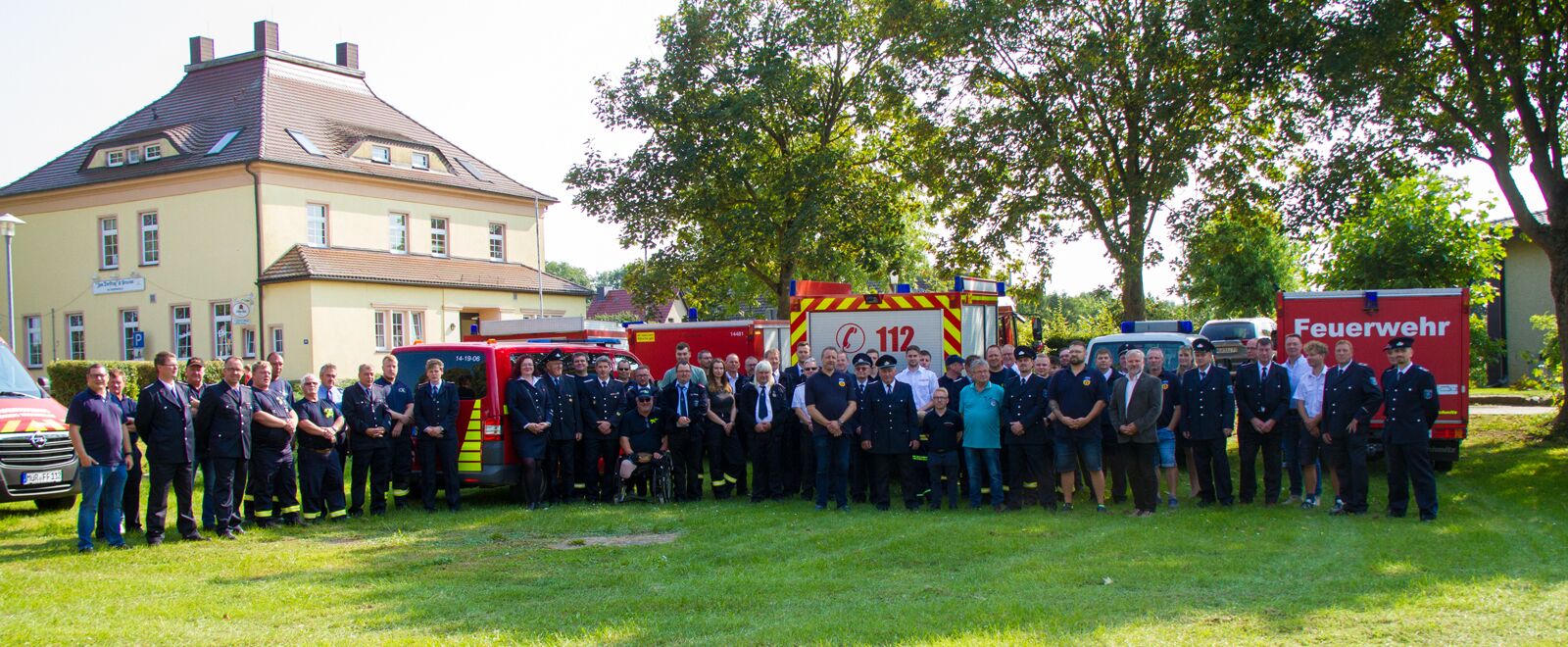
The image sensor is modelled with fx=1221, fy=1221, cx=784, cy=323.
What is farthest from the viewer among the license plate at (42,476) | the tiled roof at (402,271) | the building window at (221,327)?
the building window at (221,327)

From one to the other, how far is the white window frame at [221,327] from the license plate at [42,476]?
27590 millimetres

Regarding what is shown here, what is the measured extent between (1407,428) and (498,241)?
121ft

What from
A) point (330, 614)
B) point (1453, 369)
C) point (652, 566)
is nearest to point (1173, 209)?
point (1453, 369)

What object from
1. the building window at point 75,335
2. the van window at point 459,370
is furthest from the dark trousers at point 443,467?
the building window at point 75,335

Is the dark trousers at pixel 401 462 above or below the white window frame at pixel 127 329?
below

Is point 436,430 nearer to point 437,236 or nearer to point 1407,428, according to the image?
point 1407,428

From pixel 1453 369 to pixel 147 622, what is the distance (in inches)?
549

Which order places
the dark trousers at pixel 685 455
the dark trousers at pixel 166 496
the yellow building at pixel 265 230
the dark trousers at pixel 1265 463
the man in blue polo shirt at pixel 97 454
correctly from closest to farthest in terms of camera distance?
the man in blue polo shirt at pixel 97 454 < the dark trousers at pixel 166 496 < the dark trousers at pixel 1265 463 < the dark trousers at pixel 685 455 < the yellow building at pixel 265 230

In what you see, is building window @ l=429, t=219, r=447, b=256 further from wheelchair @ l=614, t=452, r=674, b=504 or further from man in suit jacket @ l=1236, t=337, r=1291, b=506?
man in suit jacket @ l=1236, t=337, r=1291, b=506

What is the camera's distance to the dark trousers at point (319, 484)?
38.1 feet

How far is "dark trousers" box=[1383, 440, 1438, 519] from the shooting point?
10.9m

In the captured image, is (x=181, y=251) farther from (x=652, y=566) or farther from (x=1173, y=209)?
(x=652, y=566)

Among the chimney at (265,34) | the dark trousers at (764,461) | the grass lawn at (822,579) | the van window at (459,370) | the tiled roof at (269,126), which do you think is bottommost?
the grass lawn at (822,579)

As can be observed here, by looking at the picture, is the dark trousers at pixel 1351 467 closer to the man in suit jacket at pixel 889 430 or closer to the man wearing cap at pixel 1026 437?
the man wearing cap at pixel 1026 437
